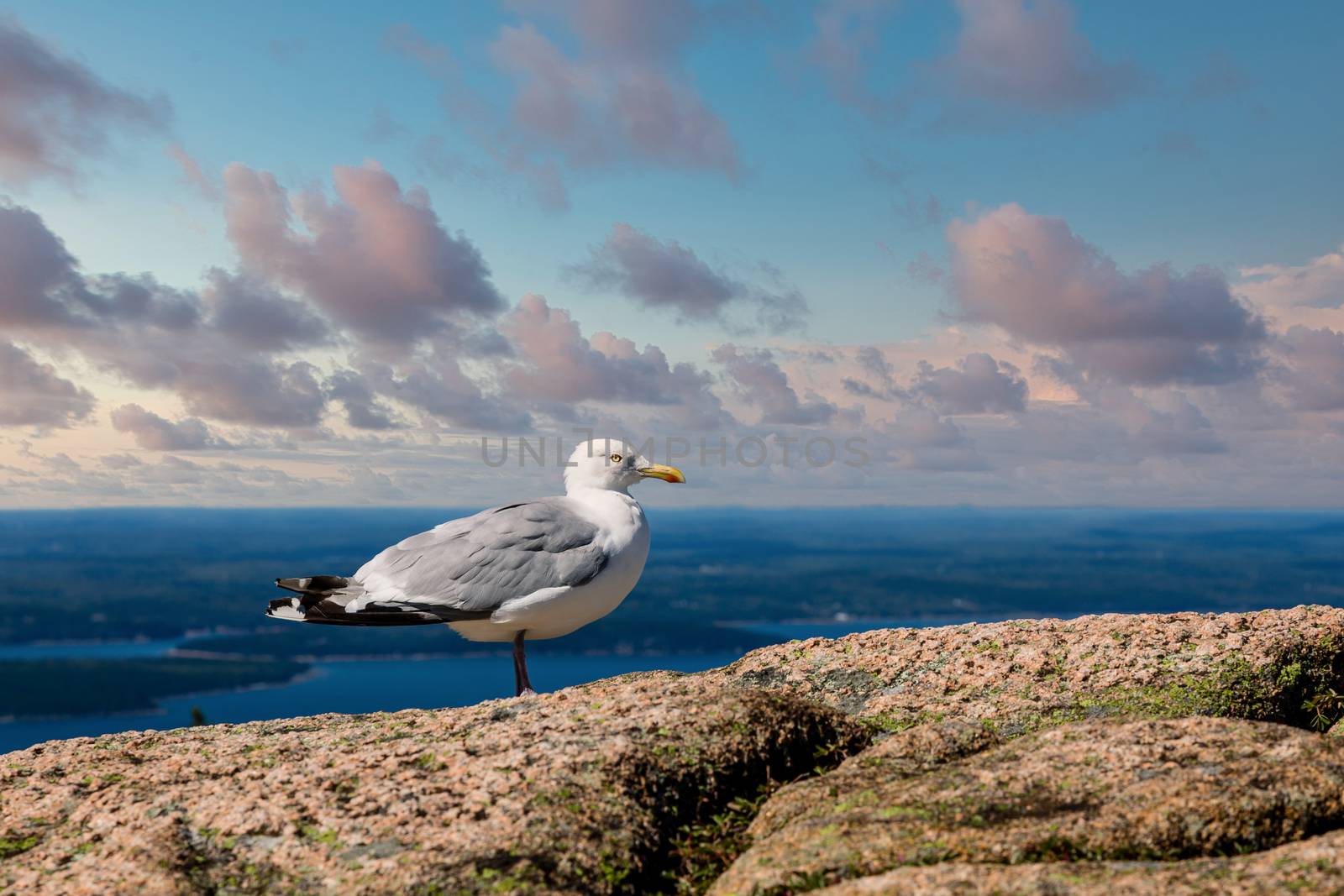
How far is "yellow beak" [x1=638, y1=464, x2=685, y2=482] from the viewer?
1253cm

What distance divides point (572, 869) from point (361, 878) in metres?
1.03

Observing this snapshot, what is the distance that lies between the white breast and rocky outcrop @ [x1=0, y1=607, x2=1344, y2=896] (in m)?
3.50

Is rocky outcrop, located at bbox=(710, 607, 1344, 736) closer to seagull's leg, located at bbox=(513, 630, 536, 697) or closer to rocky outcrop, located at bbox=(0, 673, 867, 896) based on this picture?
rocky outcrop, located at bbox=(0, 673, 867, 896)

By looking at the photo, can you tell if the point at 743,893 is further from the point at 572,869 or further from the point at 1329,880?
the point at 1329,880

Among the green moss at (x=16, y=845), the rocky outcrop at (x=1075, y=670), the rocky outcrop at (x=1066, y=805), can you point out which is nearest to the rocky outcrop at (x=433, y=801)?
the green moss at (x=16, y=845)

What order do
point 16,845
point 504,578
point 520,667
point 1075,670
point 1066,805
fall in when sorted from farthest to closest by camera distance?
1. point 520,667
2. point 504,578
3. point 1075,670
4. point 16,845
5. point 1066,805

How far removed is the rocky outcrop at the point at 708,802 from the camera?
182 inches

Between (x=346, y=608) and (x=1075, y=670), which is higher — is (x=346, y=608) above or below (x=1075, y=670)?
above

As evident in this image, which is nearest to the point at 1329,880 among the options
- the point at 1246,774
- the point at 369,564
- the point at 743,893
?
the point at 1246,774

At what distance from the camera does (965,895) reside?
13.2 ft

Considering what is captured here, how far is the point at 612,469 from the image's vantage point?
12578 mm

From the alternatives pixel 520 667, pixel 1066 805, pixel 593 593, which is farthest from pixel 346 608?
pixel 1066 805

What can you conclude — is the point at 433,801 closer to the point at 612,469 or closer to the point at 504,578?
the point at 504,578

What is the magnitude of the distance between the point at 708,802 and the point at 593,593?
5945 millimetres
